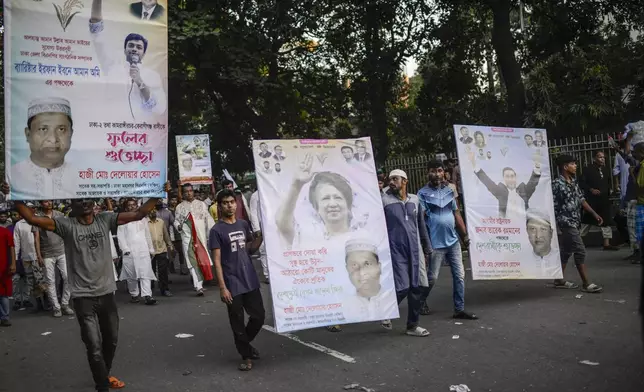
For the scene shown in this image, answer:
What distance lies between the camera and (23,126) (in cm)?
518

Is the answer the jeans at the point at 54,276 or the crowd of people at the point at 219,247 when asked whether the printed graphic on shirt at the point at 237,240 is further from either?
the jeans at the point at 54,276

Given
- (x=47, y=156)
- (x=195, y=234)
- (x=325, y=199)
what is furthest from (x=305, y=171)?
(x=195, y=234)

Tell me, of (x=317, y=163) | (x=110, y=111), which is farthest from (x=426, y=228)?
(x=110, y=111)

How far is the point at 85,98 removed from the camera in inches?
216

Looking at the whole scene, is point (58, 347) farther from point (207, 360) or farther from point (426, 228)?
point (426, 228)

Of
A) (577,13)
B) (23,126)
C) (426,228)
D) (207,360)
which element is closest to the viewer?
(23,126)

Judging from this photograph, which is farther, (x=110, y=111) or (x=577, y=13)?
(x=577, y=13)

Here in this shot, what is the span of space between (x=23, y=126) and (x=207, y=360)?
123 inches

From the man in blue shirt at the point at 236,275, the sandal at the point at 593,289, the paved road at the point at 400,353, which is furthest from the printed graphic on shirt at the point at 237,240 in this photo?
the sandal at the point at 593,289

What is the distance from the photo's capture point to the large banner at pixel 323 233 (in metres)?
6.84

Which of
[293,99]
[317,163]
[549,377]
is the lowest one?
[549,377]

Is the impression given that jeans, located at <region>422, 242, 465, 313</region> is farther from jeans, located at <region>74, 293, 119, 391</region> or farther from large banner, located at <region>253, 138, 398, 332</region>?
jeans, located at <region>74, 293, 119, 391</region>

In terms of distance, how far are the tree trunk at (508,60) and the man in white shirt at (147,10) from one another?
49.3 feet

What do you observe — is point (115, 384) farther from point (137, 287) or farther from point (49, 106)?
point (137, 287)
